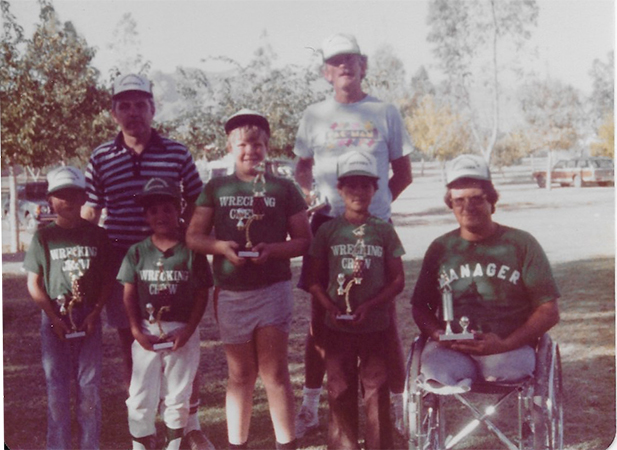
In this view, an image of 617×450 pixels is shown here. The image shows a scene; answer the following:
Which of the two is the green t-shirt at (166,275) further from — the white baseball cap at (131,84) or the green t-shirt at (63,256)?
the white baseball cap at (131,84)

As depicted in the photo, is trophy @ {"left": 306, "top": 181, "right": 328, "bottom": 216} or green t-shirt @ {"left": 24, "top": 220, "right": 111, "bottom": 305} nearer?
green t-shirt @ {"left": 24, "top": 220, "right": 111, "bottom": 305}

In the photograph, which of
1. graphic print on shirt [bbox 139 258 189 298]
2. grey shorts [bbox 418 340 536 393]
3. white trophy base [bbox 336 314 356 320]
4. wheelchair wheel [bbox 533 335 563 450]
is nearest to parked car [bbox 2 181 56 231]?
graphic print on shirt [bbox 139 258 189 298]

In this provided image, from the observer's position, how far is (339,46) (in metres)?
3.09

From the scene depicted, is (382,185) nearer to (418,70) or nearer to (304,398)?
(418,70)

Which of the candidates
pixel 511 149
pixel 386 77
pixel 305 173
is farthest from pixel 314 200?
pixel 511 149

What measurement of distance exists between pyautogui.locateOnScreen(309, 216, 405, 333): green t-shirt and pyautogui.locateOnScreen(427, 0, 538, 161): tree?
1.02m

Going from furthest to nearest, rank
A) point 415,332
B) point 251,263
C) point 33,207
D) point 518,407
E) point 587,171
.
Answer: point 415,332
point 587,171
point 33,207
point 251,263
point 518,407

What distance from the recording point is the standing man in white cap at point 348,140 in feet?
10.1

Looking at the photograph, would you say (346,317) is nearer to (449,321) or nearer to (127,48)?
(449,321)

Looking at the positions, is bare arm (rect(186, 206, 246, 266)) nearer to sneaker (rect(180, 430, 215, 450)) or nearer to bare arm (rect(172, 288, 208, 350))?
bare arm (rect(172, 288, 208, 350))

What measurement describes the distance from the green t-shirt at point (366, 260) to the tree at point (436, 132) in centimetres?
75

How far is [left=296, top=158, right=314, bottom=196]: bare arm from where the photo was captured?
318cm

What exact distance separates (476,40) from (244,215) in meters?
1.56

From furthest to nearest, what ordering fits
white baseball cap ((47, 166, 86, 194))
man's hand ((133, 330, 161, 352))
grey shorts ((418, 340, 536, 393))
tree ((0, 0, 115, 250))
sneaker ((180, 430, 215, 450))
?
tree ((0, 0, 115, 250)), sneaker ((180, 430, 215, 450)), white baseball cap ((47, 166, 86, 194)), man's hand ((133, 330, 161, 352)), grey shorts ((418, 340, 536, 393))
